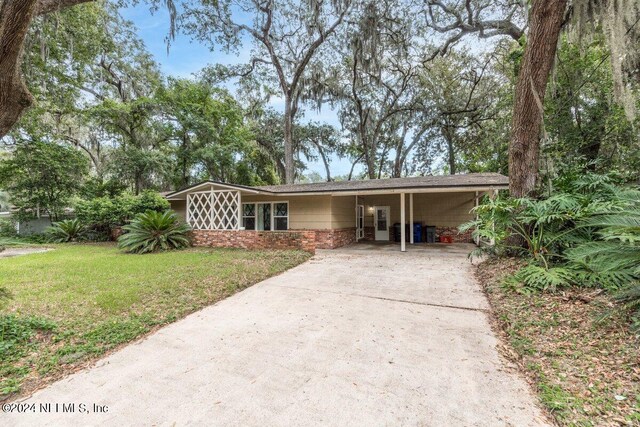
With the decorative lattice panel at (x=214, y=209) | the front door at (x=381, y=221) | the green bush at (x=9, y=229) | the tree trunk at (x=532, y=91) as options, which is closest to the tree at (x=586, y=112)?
the tree trunk at (x=532, y=91)

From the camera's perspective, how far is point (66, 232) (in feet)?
42.3

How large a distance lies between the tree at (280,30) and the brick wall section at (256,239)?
7.98 metres

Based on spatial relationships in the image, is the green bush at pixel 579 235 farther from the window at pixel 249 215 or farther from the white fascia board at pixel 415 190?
the window at pixel 249 215

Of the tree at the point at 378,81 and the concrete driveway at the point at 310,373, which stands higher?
the tree at the point at 378,81

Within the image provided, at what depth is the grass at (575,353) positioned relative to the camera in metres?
1.93

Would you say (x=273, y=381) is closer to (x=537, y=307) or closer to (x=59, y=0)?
(x=537, y=307)

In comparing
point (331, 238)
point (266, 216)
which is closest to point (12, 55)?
point (331, 238)

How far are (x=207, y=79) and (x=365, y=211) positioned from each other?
12858 mm

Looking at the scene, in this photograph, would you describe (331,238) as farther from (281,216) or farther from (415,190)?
(415,190)

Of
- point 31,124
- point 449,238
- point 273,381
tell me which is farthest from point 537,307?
point 31,124

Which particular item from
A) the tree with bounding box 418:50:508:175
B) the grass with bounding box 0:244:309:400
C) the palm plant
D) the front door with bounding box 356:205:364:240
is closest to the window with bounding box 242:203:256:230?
the front door with bounding box 356:205:364:240

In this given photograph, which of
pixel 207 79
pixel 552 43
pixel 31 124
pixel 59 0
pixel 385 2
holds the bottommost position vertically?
pixel 59 0

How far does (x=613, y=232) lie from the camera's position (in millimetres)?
2957

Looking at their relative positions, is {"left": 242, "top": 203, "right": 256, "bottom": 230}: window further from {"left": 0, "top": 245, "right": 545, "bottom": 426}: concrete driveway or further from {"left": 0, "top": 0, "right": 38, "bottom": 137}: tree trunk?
{"left": 0, "top": 0, "right": 38, "bottom": 137}: tree trunk
